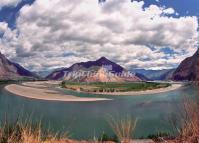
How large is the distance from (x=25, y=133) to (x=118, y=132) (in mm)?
2798

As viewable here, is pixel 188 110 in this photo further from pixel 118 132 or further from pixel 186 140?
pixel 118 132

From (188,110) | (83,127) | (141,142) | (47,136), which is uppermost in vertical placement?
(188,110)

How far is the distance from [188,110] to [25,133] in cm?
451

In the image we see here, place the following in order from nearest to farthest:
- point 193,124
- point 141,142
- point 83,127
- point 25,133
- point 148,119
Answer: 1. point 25,133
2. point 193,124
3. point 141,142
4. point 83,127
5. point 148,119

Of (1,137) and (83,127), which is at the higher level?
(1,137)

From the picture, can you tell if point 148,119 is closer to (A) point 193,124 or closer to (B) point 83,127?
(B) point 83,127

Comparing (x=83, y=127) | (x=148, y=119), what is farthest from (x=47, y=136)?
(x=148, y=119)

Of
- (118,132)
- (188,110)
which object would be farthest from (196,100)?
(118,132)

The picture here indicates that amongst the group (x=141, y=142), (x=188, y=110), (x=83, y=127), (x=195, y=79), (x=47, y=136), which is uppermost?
(x=195, y=79)

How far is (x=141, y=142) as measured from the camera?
15.6m

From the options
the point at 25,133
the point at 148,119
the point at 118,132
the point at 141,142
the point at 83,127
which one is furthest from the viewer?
the point at 148,119

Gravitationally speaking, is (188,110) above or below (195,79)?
below

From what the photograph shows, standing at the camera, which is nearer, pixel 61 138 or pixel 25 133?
pixel 25 133

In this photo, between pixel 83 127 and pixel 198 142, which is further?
pixel 83 127
